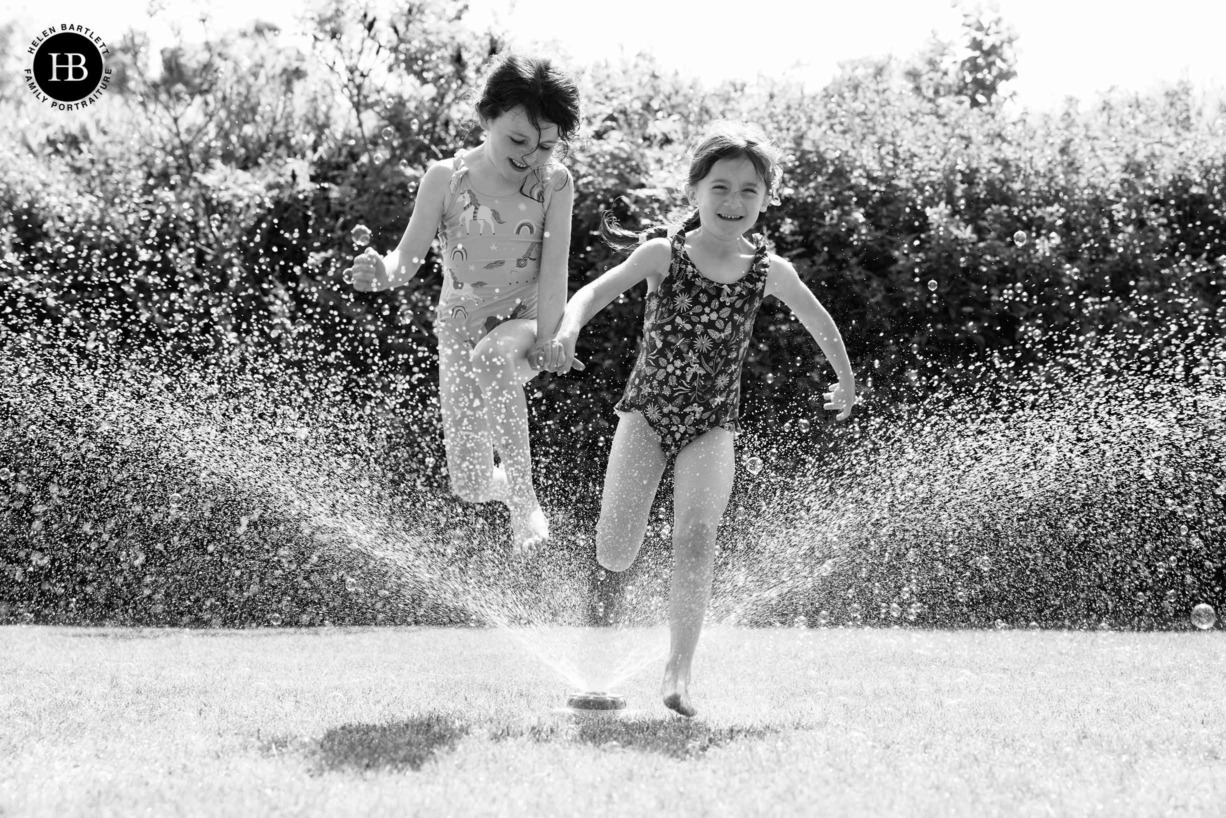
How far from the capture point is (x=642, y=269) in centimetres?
456

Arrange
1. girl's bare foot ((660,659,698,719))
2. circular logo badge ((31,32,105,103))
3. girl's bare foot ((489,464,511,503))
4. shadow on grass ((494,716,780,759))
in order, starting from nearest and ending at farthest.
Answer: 1. shadow on grass ((494,716,780,759))
2. girl's bare foot ((660,659,698,719))
3. girl's bare foot ((489,464,511,503))
4. circular logo badge ((31,32,105,103))

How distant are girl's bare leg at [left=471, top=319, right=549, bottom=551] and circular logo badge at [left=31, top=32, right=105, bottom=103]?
6.45 metres

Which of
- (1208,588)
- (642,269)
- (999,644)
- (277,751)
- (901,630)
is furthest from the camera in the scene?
(1208,588)

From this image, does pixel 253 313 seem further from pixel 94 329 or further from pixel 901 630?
pixel 901 630

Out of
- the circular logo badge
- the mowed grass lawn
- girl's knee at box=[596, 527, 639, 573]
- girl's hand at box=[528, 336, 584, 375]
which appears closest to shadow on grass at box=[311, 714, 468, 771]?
the mowed grass lawn

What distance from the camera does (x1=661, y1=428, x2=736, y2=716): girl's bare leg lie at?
4.29 meters

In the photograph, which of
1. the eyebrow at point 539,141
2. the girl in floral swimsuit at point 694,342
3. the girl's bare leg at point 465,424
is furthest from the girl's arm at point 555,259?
the girl's bare leg at point 465,424

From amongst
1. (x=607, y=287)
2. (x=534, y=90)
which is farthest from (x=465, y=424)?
(x=534, y=90)

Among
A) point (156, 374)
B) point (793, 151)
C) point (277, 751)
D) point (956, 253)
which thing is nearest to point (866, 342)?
point (956, 253)

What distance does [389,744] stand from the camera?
3787 millimetres

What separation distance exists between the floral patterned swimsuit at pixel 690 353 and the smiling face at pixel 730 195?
0.16 m

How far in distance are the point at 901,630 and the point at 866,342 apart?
1714mm

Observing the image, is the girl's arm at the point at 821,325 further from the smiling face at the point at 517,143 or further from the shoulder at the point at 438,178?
the shoulder at the point at 438,178

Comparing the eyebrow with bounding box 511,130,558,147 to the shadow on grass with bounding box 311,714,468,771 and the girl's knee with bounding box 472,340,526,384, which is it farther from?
the shadow on grass with bounding box 311,714,468,771
